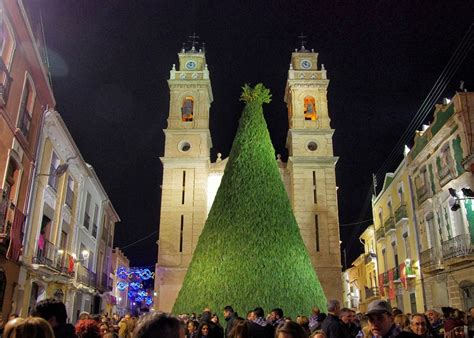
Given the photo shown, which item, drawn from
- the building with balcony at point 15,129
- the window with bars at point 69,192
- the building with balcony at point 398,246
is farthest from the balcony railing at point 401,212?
the building with balcony at point 15,129

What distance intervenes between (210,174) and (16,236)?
60.6ft

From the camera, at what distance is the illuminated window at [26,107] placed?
13891 millimetres

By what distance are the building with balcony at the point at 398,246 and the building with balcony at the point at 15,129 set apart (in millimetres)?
18482

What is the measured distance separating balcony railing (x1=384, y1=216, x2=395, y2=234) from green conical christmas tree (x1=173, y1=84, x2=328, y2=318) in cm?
1445

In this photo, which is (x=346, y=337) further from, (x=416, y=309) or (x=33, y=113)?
(x=416, y=309)

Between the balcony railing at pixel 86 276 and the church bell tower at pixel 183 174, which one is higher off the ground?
the church bell tower at pixel 183 174

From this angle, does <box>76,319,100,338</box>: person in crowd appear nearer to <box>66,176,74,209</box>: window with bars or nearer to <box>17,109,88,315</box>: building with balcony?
<box>17,109,88,315</box>: building with balcony

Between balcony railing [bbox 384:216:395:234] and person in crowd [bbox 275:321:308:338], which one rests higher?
balcony railing [bbox 384:216:395:234]

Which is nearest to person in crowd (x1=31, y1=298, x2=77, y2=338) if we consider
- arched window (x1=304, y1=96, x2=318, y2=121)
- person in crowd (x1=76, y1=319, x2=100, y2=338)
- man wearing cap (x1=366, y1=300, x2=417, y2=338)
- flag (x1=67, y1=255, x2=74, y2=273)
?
person in crowd (x1=76, y1=319, x2=100, y2=338)

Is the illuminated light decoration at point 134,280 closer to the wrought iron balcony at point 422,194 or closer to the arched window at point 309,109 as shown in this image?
the arched window at point 309,109

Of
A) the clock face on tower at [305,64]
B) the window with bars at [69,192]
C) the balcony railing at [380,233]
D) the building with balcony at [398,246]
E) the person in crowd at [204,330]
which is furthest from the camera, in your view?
the clock face on tower at [305,64]

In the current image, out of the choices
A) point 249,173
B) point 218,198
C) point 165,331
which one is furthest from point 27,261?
point 165,331

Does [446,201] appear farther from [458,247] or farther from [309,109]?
[309,109]

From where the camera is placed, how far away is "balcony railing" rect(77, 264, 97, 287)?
72.9ft
